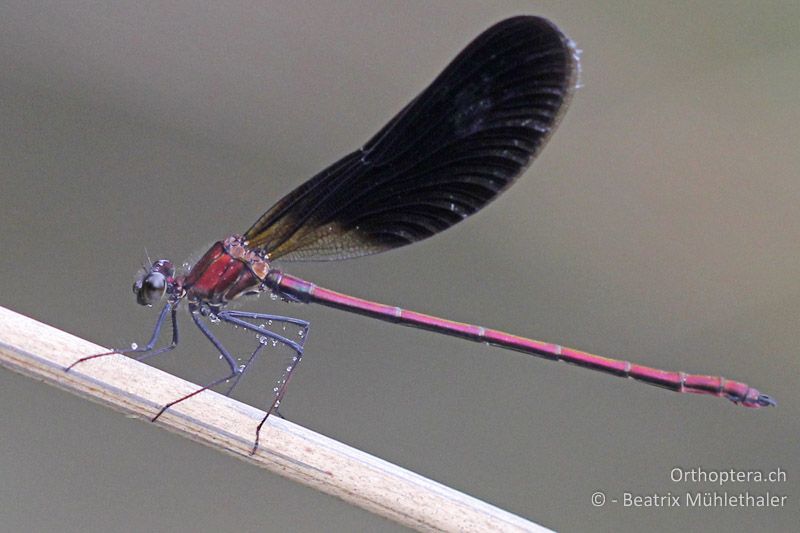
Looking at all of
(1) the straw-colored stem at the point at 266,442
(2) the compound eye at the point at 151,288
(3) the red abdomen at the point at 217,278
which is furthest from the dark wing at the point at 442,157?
(1) the straw-colored stem at the point at 266,442

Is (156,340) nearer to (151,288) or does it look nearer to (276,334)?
(151,288)

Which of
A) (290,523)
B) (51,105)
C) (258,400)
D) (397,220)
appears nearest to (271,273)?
(397,220)

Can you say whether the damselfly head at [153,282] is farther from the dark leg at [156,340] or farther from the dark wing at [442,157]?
the dark wing at [442,157]

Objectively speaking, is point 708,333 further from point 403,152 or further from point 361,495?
point 361,495

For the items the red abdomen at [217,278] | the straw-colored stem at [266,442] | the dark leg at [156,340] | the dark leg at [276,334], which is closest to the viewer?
the straw-colored stem at [266,442]

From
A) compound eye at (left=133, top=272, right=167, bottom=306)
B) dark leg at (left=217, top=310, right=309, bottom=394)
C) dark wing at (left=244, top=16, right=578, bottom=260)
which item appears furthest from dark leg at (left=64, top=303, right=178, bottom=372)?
dark wing at (left=244, top=16, right=578, bottom=260)

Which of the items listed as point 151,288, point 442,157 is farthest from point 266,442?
point 442,157
